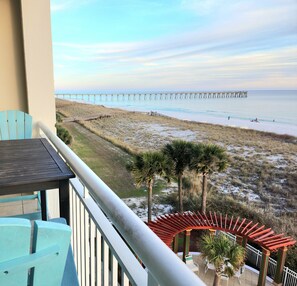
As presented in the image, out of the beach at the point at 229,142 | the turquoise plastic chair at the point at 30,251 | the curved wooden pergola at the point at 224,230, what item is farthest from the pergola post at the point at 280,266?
the turquoise plastic chair at the point at 30,251

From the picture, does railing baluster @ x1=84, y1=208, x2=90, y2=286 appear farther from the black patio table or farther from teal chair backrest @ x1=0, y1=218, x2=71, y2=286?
teal chair backrest @ x1=0, y1=218, x2=71, y2=286

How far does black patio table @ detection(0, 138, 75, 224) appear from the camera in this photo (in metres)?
1.31

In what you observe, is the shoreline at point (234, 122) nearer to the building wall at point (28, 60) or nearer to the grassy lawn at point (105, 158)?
the grassy lawn at point (105, 158)

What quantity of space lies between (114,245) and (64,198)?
2.42 feet

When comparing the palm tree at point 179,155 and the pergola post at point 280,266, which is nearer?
the pergola post at point 280,266

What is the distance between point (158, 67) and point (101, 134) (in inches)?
399

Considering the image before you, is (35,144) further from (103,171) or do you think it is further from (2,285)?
(103,171)

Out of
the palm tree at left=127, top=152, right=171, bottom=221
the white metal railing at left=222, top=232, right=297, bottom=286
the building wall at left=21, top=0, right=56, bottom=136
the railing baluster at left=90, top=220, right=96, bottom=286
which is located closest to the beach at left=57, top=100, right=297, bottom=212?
the white metal railing at left=222, top=232, right=297, bottom=286

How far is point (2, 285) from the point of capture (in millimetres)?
583

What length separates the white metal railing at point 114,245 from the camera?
462mm

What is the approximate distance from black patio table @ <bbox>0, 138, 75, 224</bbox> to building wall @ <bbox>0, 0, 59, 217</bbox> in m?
1.23

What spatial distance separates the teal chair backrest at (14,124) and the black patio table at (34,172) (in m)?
0.84

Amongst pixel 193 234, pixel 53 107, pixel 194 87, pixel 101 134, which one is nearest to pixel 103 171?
pixel 101 134

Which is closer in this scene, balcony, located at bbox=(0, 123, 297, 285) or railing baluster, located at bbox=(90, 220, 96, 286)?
balcony, located at bbox=(0, 123, 297, 285)
